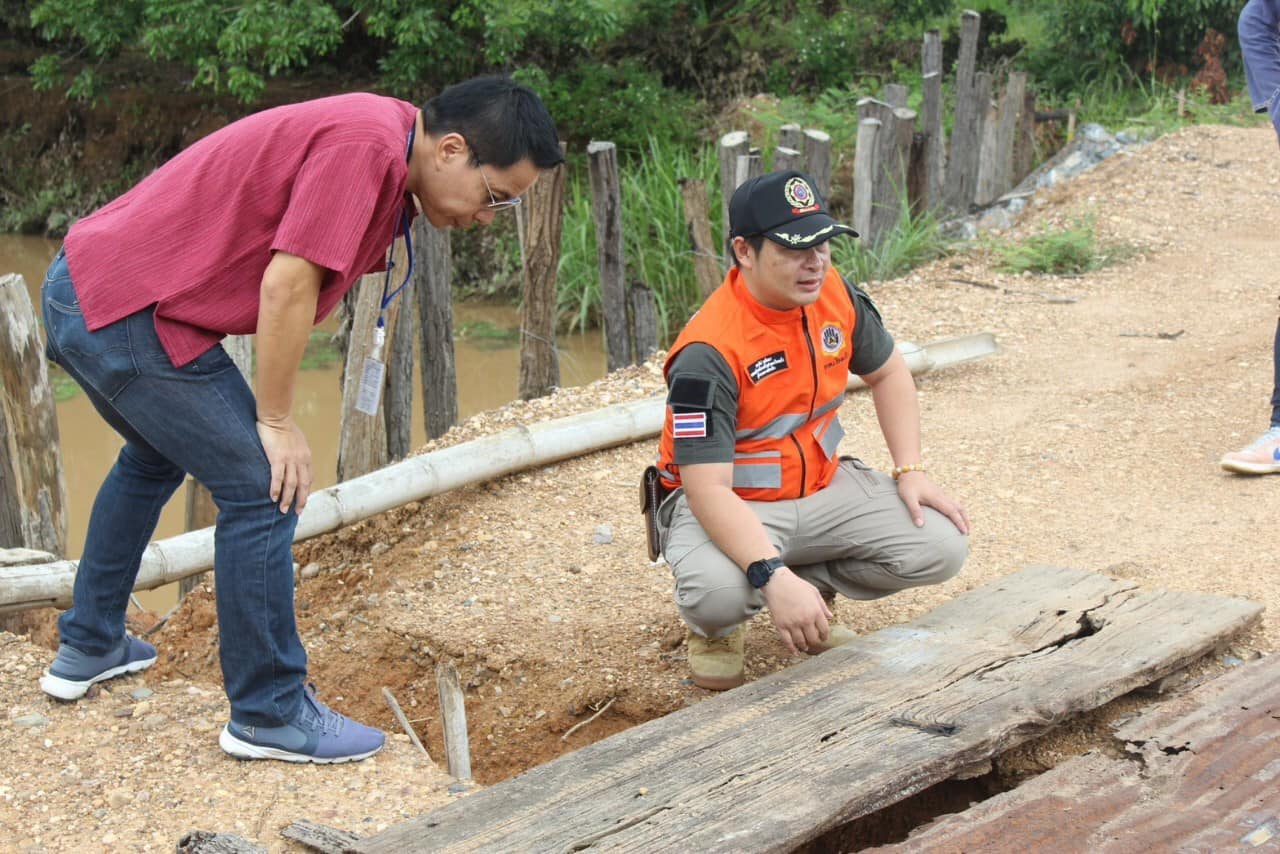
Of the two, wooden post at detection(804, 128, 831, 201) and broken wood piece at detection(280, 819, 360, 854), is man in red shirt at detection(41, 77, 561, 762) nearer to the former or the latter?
Answer: broken wood piece at detection(280, 819, 360, 854)

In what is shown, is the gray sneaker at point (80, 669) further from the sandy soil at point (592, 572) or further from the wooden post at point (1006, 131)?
the wooden post at point (1006, 131)

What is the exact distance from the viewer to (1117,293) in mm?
6945

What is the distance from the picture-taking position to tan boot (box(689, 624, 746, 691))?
3279 mm

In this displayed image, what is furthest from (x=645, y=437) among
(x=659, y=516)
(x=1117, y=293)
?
(x=1117, y=293)

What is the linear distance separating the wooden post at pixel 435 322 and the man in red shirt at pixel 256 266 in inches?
105

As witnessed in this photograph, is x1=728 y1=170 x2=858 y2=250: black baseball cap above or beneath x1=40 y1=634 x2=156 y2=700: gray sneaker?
above

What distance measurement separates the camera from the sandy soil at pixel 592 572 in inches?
112

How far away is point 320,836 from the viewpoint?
2.54 metres

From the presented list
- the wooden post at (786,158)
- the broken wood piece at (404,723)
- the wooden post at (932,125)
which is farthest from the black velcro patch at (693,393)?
the wooden post at (932,125)

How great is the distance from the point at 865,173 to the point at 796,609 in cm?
520

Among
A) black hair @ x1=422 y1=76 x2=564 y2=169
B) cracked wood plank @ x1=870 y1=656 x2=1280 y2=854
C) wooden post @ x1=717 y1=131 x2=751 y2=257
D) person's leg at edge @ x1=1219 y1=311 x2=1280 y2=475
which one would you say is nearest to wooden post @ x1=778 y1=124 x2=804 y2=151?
wooden post @ x1=717 y1=131 x2=751 y2=257

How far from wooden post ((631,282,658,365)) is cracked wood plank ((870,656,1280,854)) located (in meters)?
3.82

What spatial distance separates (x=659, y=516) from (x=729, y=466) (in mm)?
414

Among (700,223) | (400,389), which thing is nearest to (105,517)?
(400,389)
